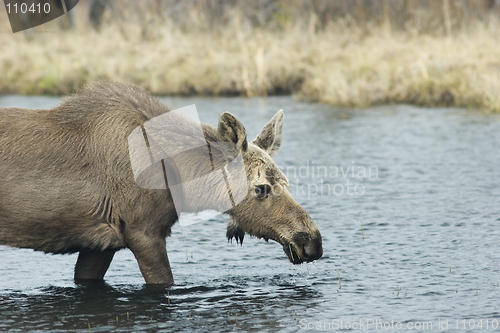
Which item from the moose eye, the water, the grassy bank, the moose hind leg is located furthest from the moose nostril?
the grassy bank

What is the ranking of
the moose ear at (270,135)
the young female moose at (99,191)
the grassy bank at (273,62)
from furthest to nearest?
the grassy bank at (273,62), the moose ear at (270,135), the young female moose at (99,191)

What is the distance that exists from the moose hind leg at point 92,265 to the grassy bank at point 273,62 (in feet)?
39.9

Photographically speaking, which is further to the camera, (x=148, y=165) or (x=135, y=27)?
(x=135, y=27)

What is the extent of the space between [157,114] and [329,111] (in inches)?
498

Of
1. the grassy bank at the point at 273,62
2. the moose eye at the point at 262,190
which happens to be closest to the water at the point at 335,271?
the moose eye at the point at 262,190

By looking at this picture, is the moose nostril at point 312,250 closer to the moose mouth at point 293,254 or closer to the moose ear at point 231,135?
the moose mouth at point 293,254

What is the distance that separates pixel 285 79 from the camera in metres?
22.0

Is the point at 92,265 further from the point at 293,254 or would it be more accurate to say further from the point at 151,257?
the point at 293,254

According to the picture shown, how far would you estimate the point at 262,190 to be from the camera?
20.5 feet

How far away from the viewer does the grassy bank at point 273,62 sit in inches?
734

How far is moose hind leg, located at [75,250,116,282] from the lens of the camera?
6859 millimetres

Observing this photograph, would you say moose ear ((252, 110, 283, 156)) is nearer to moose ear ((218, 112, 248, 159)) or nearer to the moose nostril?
moose ear ((218, 112, 248, 159))

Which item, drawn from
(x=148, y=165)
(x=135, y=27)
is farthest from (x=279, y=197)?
(x=135, y=27)

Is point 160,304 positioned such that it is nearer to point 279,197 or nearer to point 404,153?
point 279,197
